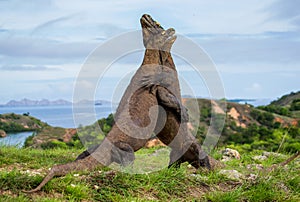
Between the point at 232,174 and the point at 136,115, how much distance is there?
75.0 inches

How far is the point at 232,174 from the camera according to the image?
7.11 meters

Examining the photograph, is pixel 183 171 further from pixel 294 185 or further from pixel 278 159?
pixel 278 159

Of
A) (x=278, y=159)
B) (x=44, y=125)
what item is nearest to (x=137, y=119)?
(x=278, y=159)

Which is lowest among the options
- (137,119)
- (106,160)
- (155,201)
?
(155,201)

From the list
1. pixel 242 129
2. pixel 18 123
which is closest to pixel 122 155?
pixel 18 123

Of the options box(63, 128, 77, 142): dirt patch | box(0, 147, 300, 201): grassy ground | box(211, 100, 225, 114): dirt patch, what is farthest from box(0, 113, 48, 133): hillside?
box(0, 147, 300, 201): grassy ground

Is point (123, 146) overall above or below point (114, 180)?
above

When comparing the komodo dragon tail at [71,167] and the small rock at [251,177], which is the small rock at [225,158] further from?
the komodo dragon tail at [71,167]

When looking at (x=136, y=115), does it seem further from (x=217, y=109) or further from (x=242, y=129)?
(x=242, y=129)

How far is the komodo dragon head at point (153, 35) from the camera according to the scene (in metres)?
6.91

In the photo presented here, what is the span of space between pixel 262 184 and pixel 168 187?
4.70ft

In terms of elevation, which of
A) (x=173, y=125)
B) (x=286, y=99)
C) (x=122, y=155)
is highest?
(x=286, y=99)

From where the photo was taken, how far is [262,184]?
21.2ft

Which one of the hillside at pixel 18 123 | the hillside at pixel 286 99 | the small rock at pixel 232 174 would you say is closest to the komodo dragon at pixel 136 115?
the small rock at pixel 232 174
